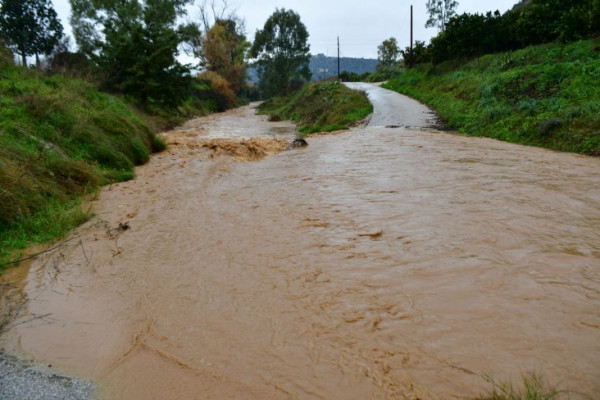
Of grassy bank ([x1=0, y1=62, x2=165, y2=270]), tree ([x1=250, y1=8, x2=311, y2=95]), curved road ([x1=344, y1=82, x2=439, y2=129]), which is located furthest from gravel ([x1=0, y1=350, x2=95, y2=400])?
tree ([x1=250, y1=8, x2=311, y2=95])

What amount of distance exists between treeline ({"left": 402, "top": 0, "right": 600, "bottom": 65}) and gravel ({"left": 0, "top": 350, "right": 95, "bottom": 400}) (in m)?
19.9

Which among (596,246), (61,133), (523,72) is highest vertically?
(523,72)

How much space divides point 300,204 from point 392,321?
3.21 metres

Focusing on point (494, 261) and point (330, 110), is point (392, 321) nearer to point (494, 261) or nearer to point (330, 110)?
point (494, 261)

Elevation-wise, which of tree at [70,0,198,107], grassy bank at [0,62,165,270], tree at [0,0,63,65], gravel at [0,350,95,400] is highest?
tree at [0,0,63,65]

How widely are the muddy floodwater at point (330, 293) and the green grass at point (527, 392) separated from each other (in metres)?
0.07

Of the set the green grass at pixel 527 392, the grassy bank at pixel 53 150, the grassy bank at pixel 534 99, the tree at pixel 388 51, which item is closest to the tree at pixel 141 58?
the grassy bank at pixel 53 150

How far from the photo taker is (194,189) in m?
7.18

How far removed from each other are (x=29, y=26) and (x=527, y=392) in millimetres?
33478

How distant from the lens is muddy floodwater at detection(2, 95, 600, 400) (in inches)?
94.4

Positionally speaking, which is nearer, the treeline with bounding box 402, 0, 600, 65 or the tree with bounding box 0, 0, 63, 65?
the treeline with bounding box 402, 0, 600, 65

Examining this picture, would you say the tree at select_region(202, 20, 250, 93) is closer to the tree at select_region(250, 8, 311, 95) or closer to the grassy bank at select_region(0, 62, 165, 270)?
the tree at select_region(250, 8, 311, 95)

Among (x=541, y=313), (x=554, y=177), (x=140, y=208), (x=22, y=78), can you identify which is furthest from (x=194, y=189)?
(x=22, y=78)

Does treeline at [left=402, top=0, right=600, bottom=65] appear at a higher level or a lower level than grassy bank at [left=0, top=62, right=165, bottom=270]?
higher
